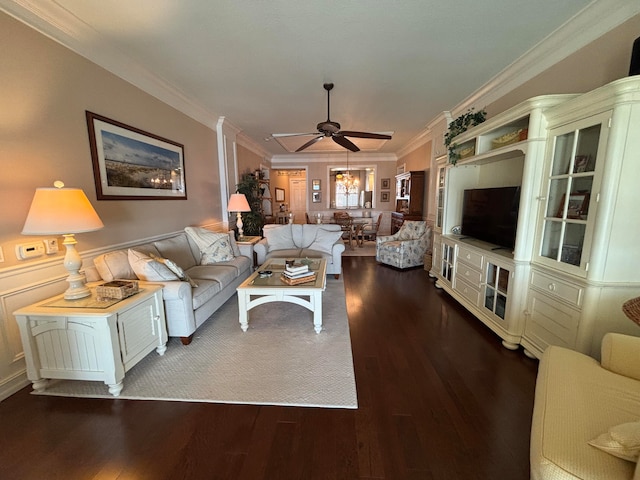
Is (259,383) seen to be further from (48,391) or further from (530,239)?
(530,239)

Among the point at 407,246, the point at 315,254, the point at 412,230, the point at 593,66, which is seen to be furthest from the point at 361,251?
the point at 593,66

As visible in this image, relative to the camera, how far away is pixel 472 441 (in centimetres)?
145

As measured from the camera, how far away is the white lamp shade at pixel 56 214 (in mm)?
1656

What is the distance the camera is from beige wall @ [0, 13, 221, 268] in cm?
181

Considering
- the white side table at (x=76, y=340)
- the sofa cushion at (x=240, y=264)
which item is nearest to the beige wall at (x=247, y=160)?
the sofa cushion at (x=240, y=264)

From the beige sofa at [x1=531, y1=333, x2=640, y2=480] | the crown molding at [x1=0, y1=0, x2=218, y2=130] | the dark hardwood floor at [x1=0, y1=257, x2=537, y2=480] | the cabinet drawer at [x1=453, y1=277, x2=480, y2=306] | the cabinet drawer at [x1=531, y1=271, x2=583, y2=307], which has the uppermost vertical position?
the crown molding at [x1=0, y1=0, x2=218, y2=130]

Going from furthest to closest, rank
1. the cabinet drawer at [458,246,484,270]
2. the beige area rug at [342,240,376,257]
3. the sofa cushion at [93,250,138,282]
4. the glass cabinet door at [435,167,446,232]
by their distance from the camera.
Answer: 1. the beige area rug at [342,240,376,257]
2. the glass cabinet door at [435,167,446,232]
3. the cabinet drawer at [458,246,484,270]
4. the sofa cushion at [93,250,138,282]

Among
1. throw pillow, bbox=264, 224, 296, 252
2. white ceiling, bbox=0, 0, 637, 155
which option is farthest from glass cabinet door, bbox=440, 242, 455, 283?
throw pillow, bbox=264, 224, 296, 252

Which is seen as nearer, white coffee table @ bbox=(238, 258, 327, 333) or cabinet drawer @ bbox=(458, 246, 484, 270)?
white coffee table @ bbox=(238, 258, 327, 333)

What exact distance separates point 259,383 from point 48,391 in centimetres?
153

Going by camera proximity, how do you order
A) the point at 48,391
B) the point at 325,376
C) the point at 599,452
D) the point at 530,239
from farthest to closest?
the point at 530,239, the point at 325,376, the point at 48,391, the point at 599,452

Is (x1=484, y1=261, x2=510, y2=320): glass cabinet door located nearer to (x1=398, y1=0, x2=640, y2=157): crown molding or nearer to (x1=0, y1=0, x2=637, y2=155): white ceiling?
(x1=398, y1=0, x2=640, y2=157): crown molding

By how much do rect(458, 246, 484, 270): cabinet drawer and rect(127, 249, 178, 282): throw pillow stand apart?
10.5 ft

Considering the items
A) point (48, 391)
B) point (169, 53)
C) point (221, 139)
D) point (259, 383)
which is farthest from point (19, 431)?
point (221, 139)
